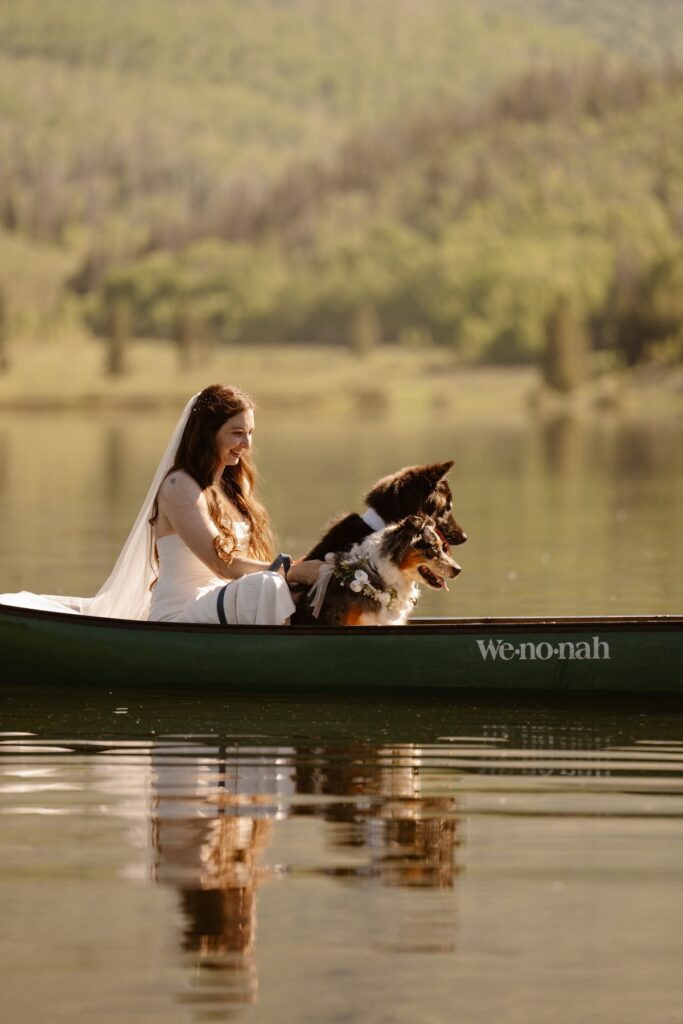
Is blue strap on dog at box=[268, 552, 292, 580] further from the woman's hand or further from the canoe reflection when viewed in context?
the canoe reflection

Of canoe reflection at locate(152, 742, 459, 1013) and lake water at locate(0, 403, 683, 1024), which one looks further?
canoe reflection at locate(152, 742, 459, 1013)

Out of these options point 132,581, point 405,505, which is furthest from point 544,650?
point 132,581

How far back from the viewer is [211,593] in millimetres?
10078

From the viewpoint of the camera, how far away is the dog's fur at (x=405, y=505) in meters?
9.27

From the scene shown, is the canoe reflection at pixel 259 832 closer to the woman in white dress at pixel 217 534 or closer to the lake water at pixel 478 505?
the woman in white dress at pixel 217 534

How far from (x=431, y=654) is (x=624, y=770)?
1.90 meters

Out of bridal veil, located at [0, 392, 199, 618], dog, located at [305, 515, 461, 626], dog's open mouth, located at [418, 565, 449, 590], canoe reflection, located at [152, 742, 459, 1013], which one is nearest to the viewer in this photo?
canoe reflection, located at [152, 742, 459, 1013]

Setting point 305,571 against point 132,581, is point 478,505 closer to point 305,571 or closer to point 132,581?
point 132,581

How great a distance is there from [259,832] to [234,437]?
3160 mm

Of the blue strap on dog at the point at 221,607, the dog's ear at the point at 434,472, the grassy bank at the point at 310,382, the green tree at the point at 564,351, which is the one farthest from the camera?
the green tree at the point at 564,351

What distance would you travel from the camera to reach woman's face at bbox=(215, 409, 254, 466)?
31.5 feet

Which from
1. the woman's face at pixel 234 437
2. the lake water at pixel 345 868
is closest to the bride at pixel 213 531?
the woman's face at pixel 234 437

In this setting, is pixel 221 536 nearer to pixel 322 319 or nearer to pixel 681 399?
pixel 681 399

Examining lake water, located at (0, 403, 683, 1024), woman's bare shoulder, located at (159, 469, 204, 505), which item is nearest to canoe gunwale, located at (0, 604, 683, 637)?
lake water, located at (0, 403, 683, 1024)
